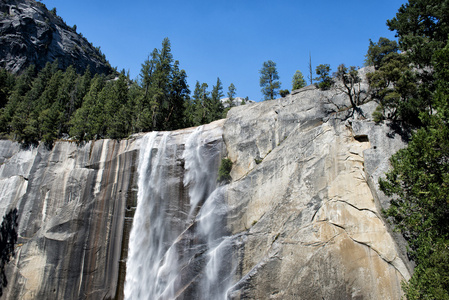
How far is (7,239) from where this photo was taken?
97.6 feet

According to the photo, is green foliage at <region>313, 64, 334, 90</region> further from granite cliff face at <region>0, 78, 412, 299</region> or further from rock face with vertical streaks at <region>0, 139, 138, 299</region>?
rock face with vertical streaks at <region>0, 139, 138, 299</region>

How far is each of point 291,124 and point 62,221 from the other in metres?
22.6

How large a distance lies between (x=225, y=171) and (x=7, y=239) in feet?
74.1

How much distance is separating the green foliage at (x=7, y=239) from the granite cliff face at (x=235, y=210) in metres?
1.00

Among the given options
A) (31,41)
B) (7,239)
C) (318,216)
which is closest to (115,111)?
(7,239)

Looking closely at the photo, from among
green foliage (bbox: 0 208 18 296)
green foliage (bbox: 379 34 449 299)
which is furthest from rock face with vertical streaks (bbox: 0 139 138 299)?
green foliage (bbox: 379 34 449 299)

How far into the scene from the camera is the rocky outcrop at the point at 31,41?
87.0 m

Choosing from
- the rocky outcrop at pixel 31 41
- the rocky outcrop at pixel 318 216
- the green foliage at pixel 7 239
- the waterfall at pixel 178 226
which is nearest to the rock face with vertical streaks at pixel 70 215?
the green foliage at pixel 7 239

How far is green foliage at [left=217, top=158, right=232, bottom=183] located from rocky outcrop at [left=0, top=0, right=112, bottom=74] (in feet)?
282

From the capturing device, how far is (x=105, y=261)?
27.1 metres

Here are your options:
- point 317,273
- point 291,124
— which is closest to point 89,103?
point 291,124

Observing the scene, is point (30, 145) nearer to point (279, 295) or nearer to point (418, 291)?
point (279, 295)

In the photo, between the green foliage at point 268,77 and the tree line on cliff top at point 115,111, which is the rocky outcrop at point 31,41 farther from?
the green foliage at point 268,77

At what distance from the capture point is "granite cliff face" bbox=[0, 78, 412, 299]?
17.3 meters
